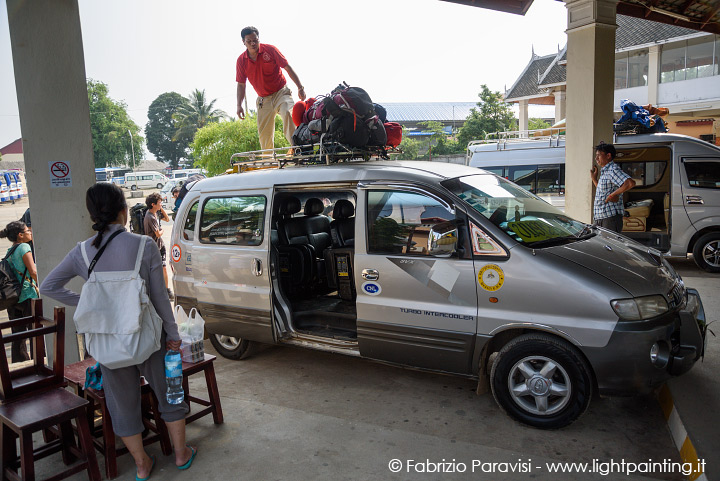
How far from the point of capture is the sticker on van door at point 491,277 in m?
3.55

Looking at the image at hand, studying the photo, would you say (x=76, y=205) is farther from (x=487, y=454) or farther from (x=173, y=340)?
(x=487, y=454)

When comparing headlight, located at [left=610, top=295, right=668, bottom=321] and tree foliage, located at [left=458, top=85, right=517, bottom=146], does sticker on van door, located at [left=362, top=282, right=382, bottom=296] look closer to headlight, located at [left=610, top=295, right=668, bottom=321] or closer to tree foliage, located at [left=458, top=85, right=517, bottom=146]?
headlight, located at [left=610, top=295, right=668, bottom=321]

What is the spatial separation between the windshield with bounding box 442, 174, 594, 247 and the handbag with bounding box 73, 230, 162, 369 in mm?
2322

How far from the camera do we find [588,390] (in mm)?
3371

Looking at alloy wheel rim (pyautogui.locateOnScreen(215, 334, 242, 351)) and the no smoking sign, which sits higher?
the no smoking sign

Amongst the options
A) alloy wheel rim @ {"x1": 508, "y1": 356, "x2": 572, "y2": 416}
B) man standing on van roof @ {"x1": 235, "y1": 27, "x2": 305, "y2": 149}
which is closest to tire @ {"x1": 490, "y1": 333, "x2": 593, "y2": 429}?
alloy wheel rim @ {"x1": 508, "y1": 356, "x2": 572, "y2": 416}

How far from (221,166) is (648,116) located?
69.9 feet

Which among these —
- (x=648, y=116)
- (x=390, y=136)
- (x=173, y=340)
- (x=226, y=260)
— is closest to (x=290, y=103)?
(x=390, y=136)

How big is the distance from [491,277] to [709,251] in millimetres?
6413

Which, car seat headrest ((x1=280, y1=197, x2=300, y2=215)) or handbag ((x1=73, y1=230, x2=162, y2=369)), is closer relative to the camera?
handbag ((x1=73, y1=230, x2=162, y2=369))

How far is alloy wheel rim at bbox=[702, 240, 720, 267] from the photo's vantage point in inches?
317

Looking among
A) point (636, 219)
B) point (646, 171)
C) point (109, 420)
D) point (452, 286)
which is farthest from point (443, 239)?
point (646, 171)

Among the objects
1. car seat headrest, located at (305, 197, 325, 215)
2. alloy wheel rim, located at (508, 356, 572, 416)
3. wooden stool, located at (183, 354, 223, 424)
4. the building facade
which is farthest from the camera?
the building facade

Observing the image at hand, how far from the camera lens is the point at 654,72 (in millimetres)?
24500
